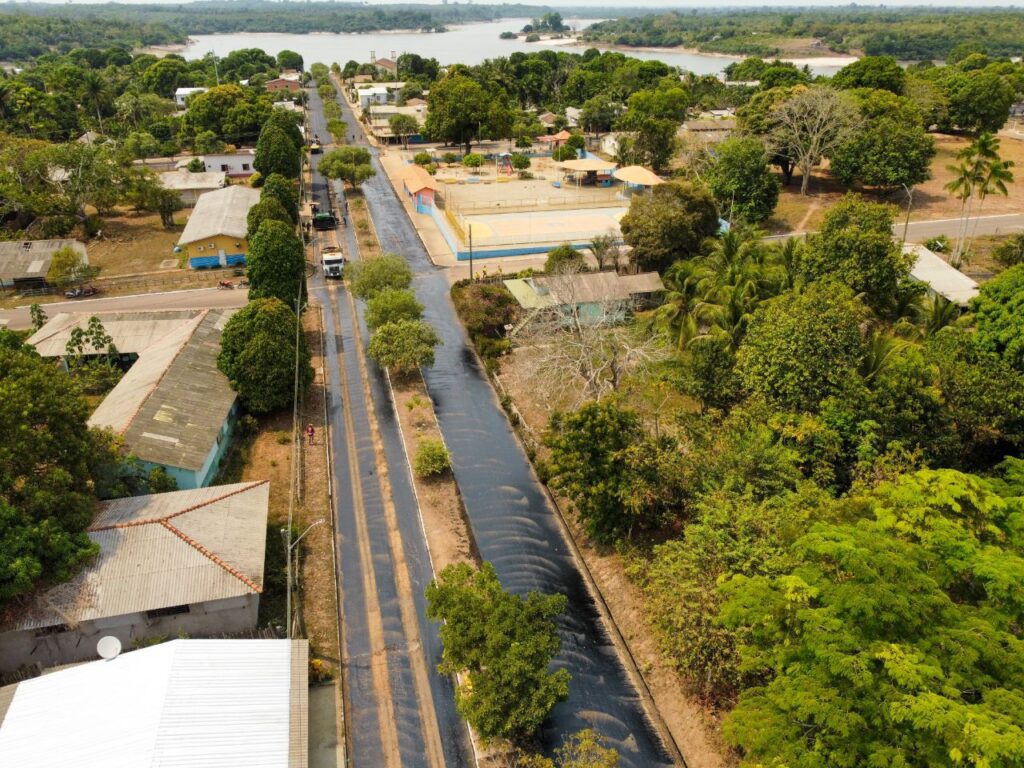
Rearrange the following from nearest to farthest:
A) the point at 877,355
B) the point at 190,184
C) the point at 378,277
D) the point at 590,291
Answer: the point at 877,355 → the point at 590,291 → the point at 378,277 → the point at 190,184

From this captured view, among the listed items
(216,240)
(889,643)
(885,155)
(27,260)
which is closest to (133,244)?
(27,260)

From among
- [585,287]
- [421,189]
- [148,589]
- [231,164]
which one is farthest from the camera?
[231,164]

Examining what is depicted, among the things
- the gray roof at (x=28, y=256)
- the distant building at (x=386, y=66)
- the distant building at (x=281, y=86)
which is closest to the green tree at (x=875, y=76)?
the gray roof at (x=28, y=256)

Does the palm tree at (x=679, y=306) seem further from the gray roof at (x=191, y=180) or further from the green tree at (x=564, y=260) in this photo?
the gray roof at (x=191, y=180)

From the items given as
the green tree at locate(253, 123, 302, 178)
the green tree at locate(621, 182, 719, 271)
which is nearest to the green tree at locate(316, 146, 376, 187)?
the green tree at locate(253, 123, 302, 178)

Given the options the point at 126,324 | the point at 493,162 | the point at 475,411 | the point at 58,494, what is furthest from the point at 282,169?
the point at 58,494

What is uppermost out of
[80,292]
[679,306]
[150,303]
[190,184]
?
[679,306]

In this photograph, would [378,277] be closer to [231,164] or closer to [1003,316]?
[1003,316]

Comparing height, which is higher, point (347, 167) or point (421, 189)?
point (347, 167)

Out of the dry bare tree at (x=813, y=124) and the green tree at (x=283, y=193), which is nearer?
the green tree at (x=283, y=193)
